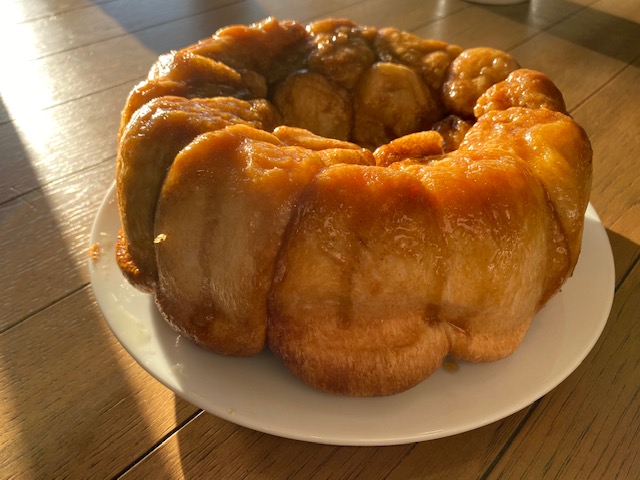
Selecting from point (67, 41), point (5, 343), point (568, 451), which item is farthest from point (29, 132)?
point (568, 451)

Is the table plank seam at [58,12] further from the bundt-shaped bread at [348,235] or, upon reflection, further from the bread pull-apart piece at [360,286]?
the bread pull-apart piece at [360,286]

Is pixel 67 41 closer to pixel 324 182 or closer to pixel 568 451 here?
pixel 324 182

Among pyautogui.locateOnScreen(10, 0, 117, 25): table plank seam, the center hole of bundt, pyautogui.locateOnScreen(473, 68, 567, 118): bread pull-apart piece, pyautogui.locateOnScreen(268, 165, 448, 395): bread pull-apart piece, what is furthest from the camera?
pyautogui.locateOnScreen(10, 0, 117, 25): table plank seam

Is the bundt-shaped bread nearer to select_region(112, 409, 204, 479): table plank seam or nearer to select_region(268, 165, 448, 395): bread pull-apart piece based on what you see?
select_region(268, 165, 448, 395): bread pull-apart piece

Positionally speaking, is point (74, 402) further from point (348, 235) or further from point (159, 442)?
point (348, 235)

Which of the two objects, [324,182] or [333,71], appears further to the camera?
[333,71]

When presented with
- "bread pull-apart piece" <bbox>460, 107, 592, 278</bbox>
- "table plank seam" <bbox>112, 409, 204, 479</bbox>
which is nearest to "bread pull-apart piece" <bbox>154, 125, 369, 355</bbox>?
"table plank seam" <bbox>112, 409, 204, 479</bbox>

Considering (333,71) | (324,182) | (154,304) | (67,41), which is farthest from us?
(67,41)
